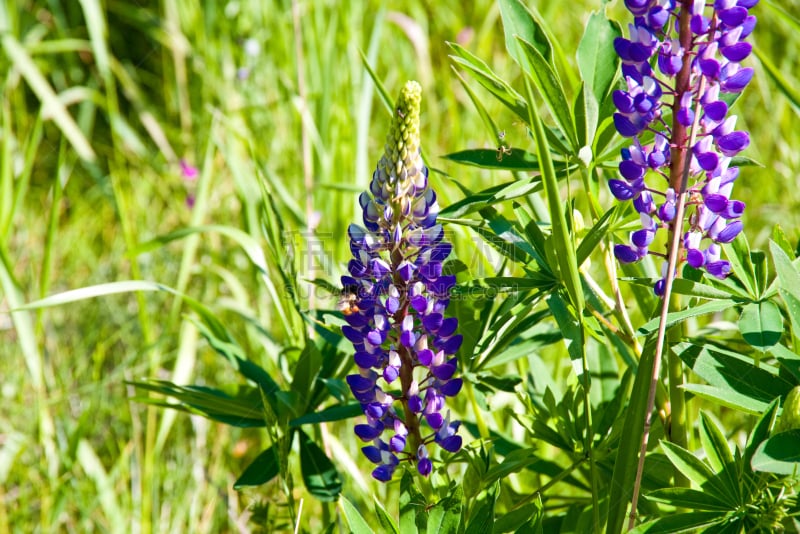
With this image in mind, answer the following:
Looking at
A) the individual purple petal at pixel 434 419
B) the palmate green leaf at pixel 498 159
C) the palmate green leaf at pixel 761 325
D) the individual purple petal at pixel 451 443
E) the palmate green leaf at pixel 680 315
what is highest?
the palmate green leaf at pixel 498 159

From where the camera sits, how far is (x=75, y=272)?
3.34 meters

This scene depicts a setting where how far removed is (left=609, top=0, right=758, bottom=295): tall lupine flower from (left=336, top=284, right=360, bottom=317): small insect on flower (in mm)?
501

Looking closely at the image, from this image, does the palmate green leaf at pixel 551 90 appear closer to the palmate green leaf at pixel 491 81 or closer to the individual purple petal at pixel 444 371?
the palmate green leaf at pixel 491 81

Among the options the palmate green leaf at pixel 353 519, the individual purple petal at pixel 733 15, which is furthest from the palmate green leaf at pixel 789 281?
the palmate green leaf at pixel 353 519

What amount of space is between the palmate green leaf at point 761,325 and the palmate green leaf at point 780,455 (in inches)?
5.9

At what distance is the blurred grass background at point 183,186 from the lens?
2340 millimetres

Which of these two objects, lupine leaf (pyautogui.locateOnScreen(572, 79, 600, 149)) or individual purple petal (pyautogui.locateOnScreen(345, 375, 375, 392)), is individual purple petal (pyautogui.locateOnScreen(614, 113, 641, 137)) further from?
individual purple petal (pyautogui.locateOnScreen(345, 375, 375, 392))

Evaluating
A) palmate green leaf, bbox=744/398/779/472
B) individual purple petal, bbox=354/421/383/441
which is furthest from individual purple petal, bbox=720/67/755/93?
individual purple petal, bbox=354/421/383/441

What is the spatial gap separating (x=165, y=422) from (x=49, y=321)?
95 cm

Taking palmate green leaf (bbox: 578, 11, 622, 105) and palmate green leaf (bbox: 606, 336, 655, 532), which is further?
palmate green leaf (bbox: 578, 11, 622, 105)

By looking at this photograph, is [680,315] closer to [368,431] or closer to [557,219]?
[557,219]

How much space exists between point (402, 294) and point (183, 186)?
2.45 metres

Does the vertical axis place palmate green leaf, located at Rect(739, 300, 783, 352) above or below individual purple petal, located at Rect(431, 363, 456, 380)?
above

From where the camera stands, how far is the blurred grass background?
7.68 ft
